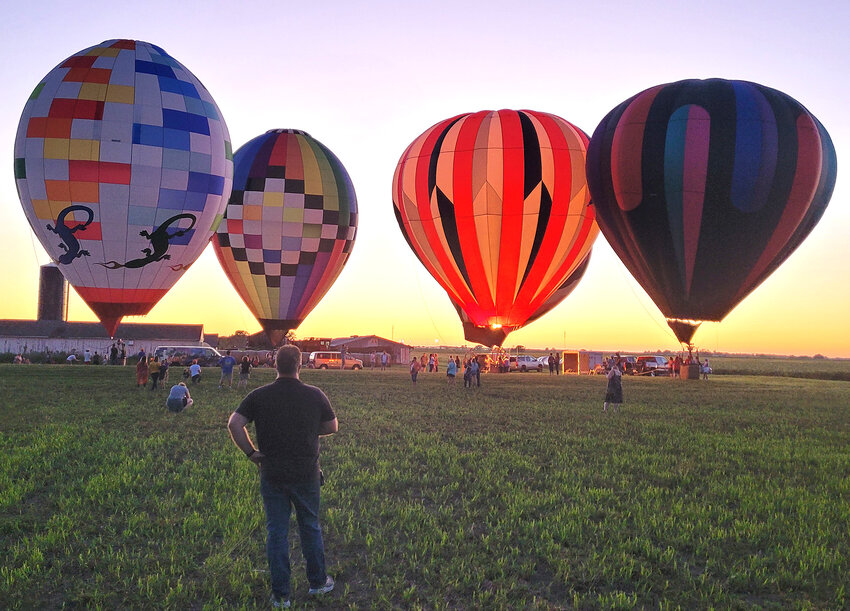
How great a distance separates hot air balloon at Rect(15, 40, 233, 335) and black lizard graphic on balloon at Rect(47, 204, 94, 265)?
32 mm

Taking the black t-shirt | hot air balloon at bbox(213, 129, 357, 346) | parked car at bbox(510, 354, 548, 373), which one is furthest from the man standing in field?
parked car at bbox(510, 354, 548, 373)

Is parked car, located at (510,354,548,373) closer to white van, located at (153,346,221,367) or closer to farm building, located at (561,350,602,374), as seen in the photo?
farm building, located at (561,350,602,374)

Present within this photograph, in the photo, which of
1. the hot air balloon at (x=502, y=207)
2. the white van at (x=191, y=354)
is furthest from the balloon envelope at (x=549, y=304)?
the white van at (x=191, y=354)

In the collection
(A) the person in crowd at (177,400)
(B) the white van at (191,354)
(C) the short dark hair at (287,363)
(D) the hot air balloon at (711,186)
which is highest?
(D) the hot air balloon at (711,186)

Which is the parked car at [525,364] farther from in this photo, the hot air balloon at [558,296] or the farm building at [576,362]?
the hot air balloon at [558,296]

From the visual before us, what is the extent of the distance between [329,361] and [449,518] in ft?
145

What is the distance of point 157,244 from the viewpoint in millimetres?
22344

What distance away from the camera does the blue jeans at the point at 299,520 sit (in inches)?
199

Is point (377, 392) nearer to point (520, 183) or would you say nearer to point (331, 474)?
point (520, 183)

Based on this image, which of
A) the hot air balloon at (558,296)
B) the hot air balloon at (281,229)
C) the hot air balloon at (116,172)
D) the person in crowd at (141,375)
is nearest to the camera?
the hot air balloon at (116,172)

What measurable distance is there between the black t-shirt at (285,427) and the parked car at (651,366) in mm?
46689

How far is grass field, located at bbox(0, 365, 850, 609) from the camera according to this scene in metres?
5.29

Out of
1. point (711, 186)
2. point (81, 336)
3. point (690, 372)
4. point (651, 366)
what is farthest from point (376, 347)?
point (711, 186)

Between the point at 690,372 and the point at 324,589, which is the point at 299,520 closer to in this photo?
the point at 324,589
